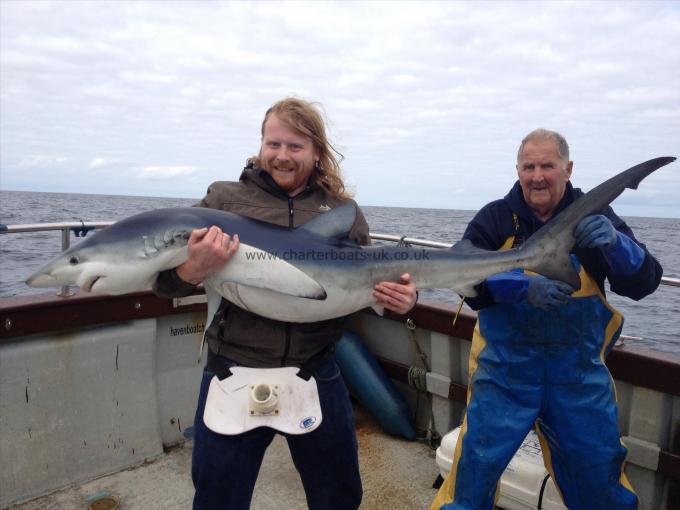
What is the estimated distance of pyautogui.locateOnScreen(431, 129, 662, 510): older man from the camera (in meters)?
2.91

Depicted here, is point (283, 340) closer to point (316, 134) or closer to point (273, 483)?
point (316, 134)

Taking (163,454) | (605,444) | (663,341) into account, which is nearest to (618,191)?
(605,444)

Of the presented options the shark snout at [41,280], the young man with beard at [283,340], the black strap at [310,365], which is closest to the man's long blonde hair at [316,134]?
the young man with beard at [283,340]

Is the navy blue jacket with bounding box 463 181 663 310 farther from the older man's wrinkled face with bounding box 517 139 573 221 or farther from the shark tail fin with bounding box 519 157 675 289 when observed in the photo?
the shark tail fin with bounding box 519 157 675 289

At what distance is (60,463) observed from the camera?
12.5ft

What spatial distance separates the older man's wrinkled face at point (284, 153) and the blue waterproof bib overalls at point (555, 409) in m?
1.42

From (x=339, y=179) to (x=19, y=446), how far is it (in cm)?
281

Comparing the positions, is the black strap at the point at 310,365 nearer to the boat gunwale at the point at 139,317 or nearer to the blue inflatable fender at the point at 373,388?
the boat gunwale at the point at 139,317

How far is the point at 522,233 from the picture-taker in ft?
10.8

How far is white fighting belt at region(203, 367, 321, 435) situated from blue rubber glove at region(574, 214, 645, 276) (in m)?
1.56

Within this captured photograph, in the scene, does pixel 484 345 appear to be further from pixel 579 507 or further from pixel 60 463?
pixel 60 463

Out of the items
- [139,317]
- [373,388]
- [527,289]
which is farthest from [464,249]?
[139,317]

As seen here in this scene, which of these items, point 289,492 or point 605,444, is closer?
point 605,444

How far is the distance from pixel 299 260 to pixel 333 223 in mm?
239
